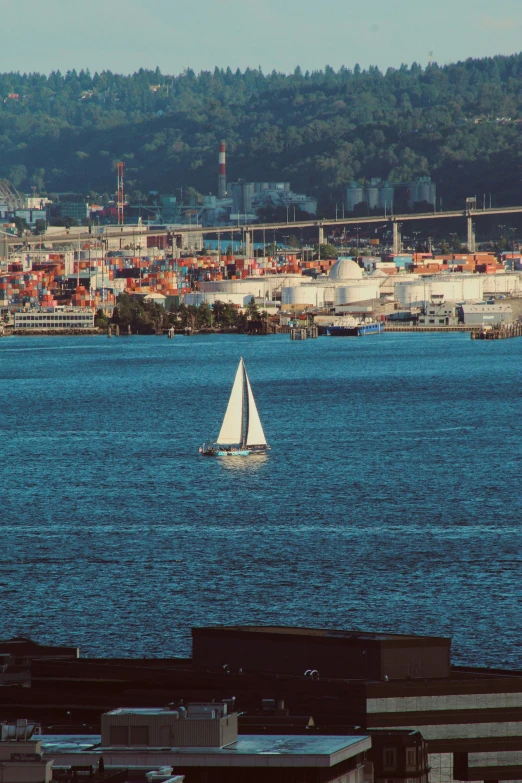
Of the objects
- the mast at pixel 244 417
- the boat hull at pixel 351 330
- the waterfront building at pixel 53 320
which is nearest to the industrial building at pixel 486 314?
the boat hull at pixel 351 330

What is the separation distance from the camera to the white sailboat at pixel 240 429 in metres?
17.0

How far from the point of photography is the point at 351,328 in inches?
1596

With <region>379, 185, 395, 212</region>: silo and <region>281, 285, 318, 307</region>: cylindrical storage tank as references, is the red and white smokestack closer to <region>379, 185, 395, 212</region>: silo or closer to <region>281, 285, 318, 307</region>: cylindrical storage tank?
<region>379, 185, 395, 212</region>: silo

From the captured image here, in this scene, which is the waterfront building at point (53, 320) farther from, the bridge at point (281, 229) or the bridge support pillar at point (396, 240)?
the bridge support pillar at point (396, 240)

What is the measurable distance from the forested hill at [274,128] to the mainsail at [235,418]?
57.2m

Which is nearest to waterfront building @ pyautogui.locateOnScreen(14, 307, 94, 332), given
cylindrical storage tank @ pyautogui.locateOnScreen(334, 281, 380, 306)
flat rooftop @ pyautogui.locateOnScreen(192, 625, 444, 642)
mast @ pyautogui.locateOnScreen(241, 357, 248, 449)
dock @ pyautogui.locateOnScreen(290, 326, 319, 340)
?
dock @ pyautogui.locateOnScreen(290, 326, 319, 340)

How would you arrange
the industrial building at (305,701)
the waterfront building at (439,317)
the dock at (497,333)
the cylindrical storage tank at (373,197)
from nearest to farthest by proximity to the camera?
the industrial building at (305,701) < the dock at (497,333) < the waterfront building at (439,317) < the cylindrical storage tank at (373,197)

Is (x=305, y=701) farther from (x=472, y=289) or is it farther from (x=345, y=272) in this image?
(x=345, y=272)

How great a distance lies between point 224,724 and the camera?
4633 mm

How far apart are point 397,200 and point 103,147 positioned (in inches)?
1452

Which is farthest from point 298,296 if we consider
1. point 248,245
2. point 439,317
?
point 248,245

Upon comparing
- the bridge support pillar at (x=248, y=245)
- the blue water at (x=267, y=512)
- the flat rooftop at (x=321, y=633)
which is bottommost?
the blue water at (x=267, y=512)

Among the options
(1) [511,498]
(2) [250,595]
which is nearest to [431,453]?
(1) [511,498]

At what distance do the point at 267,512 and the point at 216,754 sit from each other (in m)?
8.49
